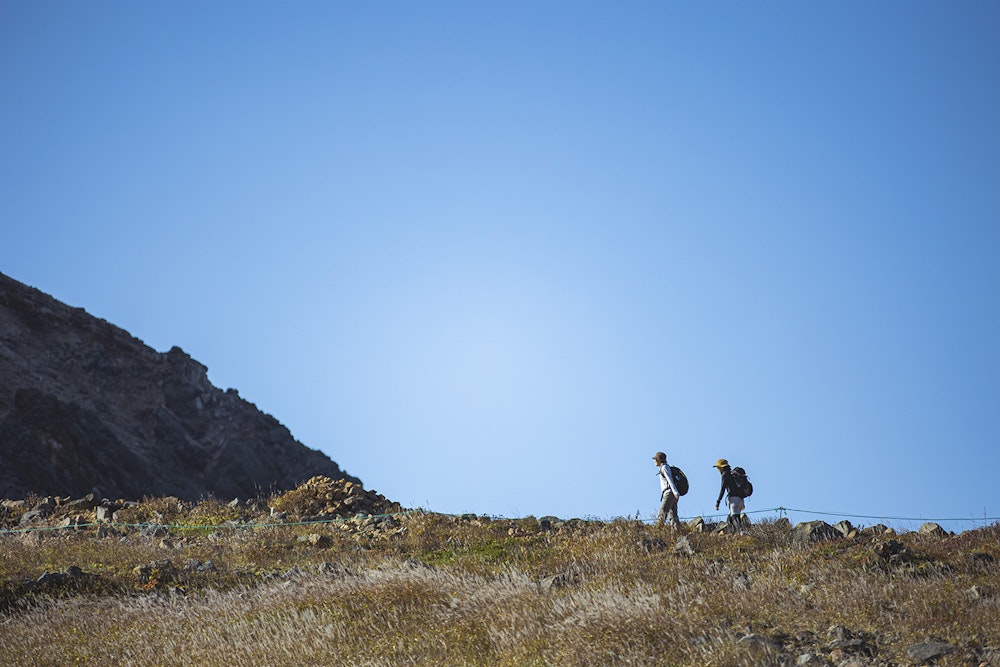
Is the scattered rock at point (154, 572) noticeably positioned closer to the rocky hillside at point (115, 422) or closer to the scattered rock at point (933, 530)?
the scattered rock at point (933, 530)

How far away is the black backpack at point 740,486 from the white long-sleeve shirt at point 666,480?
103 centimetres

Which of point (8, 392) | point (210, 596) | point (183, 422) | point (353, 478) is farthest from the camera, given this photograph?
point (353, 478)

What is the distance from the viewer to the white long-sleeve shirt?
16.9 meters

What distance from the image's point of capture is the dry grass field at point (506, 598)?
9023 mm

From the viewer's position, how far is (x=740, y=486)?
16.8 meters

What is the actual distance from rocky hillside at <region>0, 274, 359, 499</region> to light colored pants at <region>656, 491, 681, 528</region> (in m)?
31.8

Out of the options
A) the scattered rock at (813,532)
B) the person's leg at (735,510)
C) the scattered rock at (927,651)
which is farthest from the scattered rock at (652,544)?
the scattered rock at (927,651)

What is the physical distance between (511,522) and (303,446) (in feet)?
134

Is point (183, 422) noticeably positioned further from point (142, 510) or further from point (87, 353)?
point (142, 510)

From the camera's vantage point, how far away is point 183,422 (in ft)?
176

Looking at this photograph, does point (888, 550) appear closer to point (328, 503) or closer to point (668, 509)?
point (668, 509)

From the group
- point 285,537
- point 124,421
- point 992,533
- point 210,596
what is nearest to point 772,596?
point 992,533

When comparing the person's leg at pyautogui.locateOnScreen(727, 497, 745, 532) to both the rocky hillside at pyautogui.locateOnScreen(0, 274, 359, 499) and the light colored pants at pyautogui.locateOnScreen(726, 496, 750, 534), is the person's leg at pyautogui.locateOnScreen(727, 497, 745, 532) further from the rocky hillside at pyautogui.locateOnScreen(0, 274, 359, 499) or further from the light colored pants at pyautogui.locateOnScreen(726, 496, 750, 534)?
the rocky hillside at pyautogui.locateOnScreen(0, 274, 359, 499)

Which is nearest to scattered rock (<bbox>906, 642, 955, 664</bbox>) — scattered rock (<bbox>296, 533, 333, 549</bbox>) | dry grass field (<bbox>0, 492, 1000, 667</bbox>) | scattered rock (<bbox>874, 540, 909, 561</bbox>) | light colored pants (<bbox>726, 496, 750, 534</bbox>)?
dry grass field (<bbox>0, 492, 1000, 667</bbox>)
